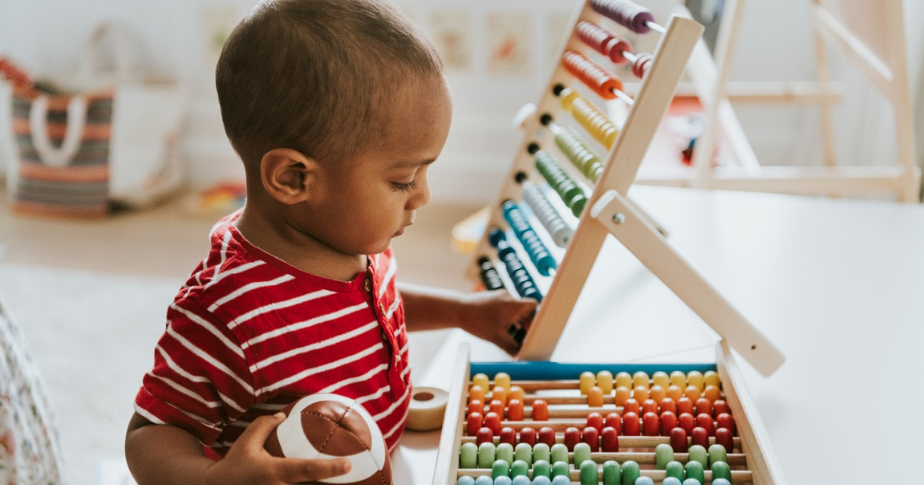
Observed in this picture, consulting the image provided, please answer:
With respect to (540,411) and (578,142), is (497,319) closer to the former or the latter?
(540,411)

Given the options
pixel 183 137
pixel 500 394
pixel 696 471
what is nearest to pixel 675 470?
pixel 696 471

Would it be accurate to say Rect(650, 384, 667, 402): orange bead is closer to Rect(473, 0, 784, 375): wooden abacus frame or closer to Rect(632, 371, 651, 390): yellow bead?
Rect(632, 371, 651, 390): yellow bead

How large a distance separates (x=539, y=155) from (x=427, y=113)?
64cm

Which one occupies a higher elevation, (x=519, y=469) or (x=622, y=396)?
(x=622, y=396)

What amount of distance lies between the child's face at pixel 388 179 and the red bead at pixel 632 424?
0.33m

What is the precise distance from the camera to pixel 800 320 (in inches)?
50.1

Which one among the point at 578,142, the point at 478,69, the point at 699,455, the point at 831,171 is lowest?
the point at 699,455

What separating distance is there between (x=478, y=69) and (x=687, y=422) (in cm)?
251

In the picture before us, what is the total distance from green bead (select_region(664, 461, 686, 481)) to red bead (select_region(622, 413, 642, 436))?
0.30ft

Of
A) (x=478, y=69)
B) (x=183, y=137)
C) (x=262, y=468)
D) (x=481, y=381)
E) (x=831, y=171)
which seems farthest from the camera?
(x=183, y=137)

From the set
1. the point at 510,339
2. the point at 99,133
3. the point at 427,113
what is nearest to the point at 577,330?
the point at 510,339

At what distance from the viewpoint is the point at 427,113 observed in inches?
31.4

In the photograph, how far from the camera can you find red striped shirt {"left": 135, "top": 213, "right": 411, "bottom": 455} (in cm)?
77

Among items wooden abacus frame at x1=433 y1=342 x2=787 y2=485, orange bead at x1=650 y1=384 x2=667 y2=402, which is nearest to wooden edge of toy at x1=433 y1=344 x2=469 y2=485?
wooden abacus frame at x1=433 y1=342 x2=787 y2=485
